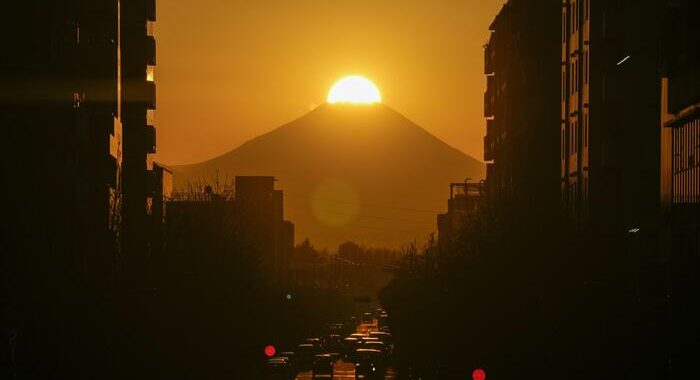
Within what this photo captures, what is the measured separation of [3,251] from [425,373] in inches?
1878

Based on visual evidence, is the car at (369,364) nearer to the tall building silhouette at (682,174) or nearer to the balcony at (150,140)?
the balcony at (150,140)

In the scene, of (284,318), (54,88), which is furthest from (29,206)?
(284,318)

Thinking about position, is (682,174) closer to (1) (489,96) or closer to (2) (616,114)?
(2) (616,114)

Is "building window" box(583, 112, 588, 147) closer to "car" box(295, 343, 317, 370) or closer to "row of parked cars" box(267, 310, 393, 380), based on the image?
"row of parked cars" box(267, 310, 393, 380)

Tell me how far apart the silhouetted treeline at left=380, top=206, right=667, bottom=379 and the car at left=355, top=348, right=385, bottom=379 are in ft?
8.75

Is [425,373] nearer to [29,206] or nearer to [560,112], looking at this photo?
[560,112]

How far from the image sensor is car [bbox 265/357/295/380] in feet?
304

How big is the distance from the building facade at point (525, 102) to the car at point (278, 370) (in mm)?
14273

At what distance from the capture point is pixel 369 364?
10250cm

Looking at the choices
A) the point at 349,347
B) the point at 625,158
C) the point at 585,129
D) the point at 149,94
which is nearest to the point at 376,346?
the point at 349,347

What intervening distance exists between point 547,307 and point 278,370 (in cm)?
1797

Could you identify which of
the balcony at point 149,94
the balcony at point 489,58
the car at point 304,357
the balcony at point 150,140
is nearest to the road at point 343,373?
the car at point 304,357

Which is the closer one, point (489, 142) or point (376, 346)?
point (376, 346)

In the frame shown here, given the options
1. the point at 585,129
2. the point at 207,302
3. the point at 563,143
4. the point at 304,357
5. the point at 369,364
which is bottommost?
the point at 304,357
